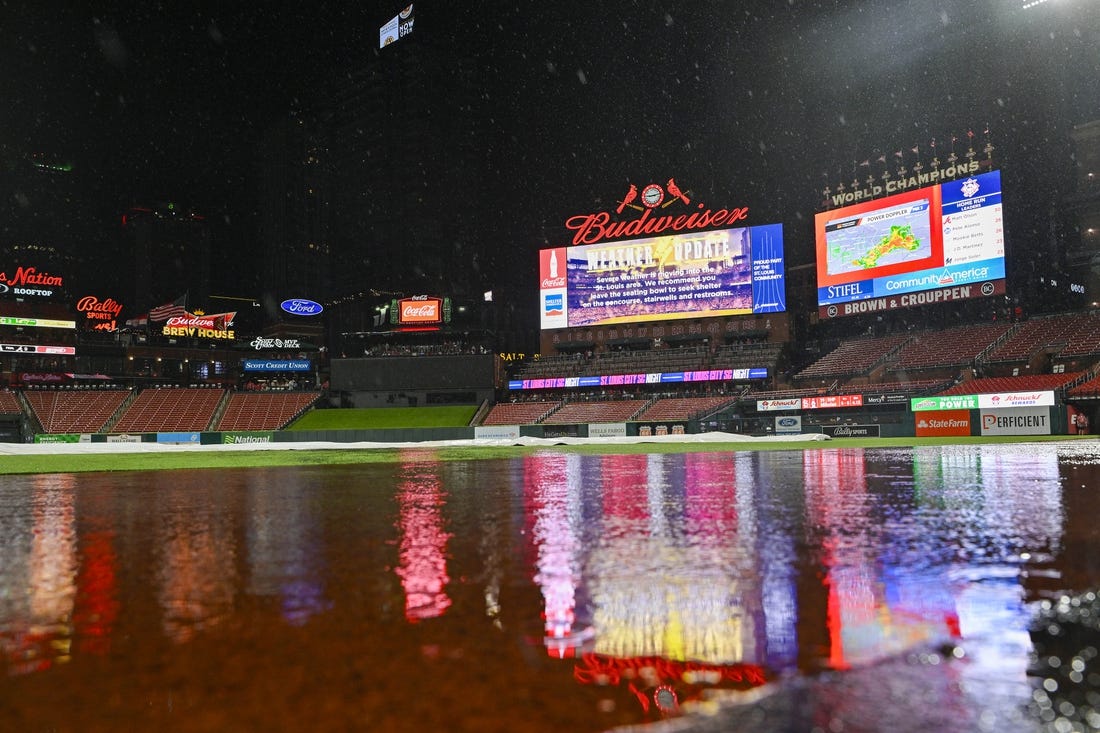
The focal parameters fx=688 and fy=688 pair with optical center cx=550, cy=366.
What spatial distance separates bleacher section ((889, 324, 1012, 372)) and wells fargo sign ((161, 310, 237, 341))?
6704 centimetres

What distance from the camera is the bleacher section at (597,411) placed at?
55344 mm

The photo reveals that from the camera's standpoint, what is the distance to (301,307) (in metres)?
80.1

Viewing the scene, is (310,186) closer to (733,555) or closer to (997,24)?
(997,24)

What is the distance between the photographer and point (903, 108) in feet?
179

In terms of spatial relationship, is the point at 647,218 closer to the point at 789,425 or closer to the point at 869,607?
the point at 789,425

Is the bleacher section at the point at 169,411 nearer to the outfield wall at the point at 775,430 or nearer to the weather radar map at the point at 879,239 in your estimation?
the outfield wall at the point at 775,430

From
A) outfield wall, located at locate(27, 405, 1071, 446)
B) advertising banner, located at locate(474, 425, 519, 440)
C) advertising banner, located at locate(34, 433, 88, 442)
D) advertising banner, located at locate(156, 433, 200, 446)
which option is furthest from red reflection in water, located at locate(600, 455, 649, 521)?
advertising banner, located at locate(34, 433, 88, 442)

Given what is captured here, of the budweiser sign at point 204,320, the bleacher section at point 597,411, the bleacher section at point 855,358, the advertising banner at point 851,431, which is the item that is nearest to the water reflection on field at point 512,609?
the advertising banner at point 851,431

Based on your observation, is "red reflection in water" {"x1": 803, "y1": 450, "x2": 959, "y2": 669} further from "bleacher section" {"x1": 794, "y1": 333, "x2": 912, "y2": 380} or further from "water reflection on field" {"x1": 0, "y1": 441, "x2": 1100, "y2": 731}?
"bleacher section" {"x1": 794, "y1": 333, "x2": 912, "y2": 380}

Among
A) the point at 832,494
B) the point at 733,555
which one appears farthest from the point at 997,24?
the point at 733,555

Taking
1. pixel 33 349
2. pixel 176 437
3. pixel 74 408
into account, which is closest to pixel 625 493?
pixel 176 437

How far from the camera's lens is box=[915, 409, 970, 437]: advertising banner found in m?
38.6

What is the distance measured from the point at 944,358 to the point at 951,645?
171ft

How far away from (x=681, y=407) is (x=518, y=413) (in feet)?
48.5
